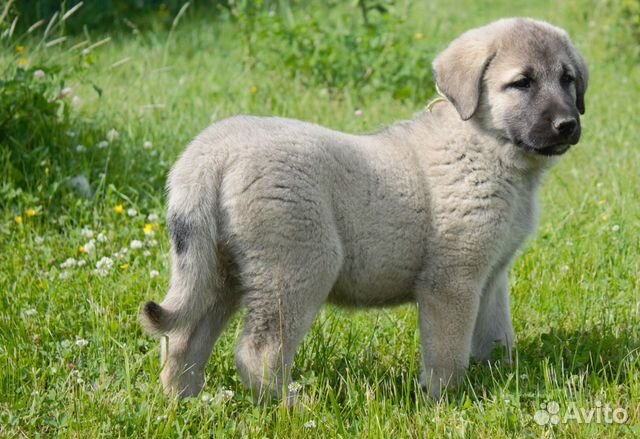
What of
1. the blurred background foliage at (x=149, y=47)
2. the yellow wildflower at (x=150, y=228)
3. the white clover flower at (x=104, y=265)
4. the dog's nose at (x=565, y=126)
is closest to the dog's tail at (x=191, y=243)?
the white clover flower at (x=104, y=265)

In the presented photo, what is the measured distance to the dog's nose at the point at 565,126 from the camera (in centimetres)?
407

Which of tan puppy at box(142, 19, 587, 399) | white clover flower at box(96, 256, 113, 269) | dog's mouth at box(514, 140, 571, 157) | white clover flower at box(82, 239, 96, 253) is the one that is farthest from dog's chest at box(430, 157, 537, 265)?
white clover flower at box(82, 239, 96, 253)

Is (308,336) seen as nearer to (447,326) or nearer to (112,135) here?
(447,326)

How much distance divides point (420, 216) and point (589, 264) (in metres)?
1.58

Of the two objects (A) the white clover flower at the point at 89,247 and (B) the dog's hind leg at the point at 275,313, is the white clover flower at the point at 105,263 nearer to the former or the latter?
(A) the white clover flower at the point at 89,247

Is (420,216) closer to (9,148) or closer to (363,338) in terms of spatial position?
(363,338)

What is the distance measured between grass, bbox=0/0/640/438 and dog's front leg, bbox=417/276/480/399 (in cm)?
11

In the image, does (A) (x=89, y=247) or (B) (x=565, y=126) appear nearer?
(B) (x=565, y=126)

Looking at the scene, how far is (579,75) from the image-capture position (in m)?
4.38

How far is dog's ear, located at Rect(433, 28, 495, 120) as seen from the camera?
13.8ft

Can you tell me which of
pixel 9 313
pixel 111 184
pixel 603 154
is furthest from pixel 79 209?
pixel 603 154

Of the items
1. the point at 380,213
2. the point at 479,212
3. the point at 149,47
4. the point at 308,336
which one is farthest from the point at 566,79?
the point at 149,47

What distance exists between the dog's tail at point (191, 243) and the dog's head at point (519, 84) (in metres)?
1.18

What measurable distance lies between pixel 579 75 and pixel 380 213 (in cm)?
114
